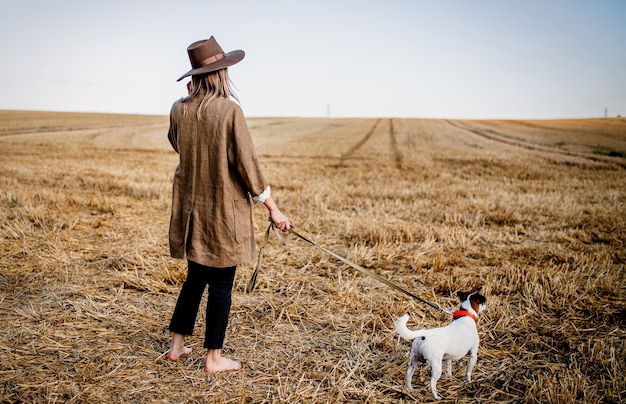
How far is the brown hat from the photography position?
2477mm

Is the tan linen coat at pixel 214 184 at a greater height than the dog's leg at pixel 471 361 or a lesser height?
greater

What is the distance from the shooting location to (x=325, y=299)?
4.12 meters

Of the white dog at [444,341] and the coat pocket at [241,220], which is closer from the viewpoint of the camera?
the white dog at [444,341]

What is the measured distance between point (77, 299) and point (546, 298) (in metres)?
4.45

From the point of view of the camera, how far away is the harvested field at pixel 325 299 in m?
2.83

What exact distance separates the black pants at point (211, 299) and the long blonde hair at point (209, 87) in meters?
1.01

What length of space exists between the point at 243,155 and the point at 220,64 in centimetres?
55

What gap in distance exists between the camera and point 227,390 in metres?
2.78

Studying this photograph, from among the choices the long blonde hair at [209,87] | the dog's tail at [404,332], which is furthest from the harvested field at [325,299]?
the long blonde hair at [209,87]

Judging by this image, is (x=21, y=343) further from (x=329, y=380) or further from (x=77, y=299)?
(x=329, y=380)

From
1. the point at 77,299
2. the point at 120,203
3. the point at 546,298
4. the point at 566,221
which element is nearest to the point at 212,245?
the point at 77,299

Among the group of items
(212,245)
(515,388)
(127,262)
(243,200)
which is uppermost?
(243,200)

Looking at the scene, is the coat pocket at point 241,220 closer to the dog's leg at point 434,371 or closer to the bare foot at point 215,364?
the bare foot at point 215,364

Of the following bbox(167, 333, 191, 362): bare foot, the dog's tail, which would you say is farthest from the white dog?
bbox(167, 333, 191, 362): bare foot
